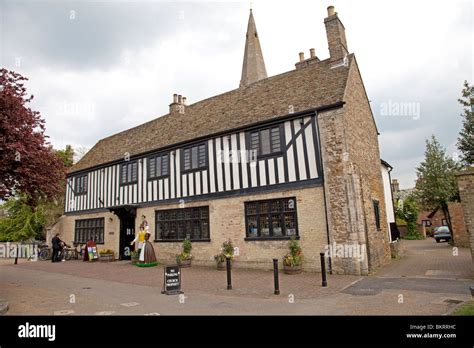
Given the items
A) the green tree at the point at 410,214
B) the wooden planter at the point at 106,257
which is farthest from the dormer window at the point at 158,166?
the green tree at the point at 410,214

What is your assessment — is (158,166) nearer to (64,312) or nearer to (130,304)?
(130,304)

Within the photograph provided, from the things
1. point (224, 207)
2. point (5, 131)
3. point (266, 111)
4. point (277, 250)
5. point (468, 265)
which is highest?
point (266, 111)

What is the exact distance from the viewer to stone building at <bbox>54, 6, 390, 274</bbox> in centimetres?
1202

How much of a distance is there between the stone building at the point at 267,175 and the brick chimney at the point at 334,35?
0.04 meters

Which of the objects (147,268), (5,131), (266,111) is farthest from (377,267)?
(5,131)

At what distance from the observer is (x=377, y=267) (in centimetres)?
1268

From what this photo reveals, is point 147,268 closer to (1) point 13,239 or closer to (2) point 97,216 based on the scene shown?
(2) point 97,216

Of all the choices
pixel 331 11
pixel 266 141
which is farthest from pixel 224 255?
pixel 331 11

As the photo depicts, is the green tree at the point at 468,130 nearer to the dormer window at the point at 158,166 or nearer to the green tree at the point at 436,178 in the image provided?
the green tree at the point at 436,178

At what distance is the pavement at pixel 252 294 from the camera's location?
23.1 ft

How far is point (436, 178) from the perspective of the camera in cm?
2519

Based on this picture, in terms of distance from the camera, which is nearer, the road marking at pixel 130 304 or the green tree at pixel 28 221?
the road marking at pixel 130 304

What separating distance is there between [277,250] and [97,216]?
44.5 ft

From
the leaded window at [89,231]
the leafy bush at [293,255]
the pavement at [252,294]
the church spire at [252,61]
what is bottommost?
the pavement at [252,294]
